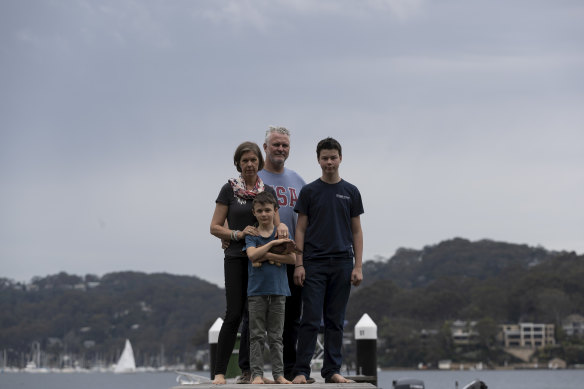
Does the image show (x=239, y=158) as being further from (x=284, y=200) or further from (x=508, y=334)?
(x=508, y=334)

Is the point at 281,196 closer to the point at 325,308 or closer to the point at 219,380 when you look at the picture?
the point at 325,308

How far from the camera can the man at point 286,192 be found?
8.77m

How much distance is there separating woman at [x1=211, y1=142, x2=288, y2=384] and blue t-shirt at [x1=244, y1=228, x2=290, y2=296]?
0.50 feet

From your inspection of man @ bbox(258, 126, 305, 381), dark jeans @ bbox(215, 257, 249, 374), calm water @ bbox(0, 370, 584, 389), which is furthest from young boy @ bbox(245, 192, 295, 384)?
calm water @ bbox(0, 370, 584, 389)

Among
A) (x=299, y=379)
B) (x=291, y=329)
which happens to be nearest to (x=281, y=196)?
(x=291, y=329)

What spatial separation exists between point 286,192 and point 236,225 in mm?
693

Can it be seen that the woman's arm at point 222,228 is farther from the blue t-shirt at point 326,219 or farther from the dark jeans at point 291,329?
the dark jeans at point 291,329

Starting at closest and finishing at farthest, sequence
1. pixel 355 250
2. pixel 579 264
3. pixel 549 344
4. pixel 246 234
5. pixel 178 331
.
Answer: pixel 246 234 < pixel 355 250 < pixel 549 344 < pixel 579 264 < pixel 178 331

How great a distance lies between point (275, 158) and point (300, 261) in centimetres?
97

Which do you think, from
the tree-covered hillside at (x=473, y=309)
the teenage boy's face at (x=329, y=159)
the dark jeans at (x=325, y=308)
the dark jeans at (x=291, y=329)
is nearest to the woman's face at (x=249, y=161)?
the teenage boy's face at (x=329, y=159)

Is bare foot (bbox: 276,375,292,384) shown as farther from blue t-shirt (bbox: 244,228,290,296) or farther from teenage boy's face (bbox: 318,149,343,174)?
teenage boy's face (bbox: 318,149,343,174)

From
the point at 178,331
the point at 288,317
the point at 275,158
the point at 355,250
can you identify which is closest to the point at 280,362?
the point at 288,317

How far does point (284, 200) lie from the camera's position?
892cm

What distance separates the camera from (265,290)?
8.20 metres
